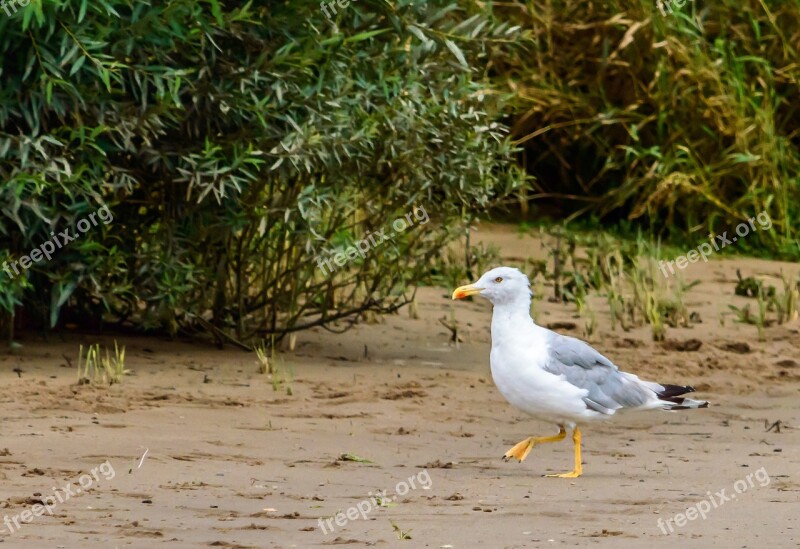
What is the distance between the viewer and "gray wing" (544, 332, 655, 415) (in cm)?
665

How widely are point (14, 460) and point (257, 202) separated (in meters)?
2.80

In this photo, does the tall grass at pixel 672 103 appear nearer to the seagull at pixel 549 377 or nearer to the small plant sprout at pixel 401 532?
the seagull at pixel 549 377

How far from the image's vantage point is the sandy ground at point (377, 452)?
5355 millimetres

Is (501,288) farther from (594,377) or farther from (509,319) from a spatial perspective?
(594,377)

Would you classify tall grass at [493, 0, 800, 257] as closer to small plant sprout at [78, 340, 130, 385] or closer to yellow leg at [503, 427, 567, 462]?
small plant sprout at [78, 340, 130, 385]

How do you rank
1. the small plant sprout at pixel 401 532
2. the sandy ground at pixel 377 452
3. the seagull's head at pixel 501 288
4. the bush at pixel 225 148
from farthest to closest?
the bush at pixel 225 148
the seagull's head at pixel 501 288
the sandy ground at pixel 377 452
the small plant sprout at pixel 401 532

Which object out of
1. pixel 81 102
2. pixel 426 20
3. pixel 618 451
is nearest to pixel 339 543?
pixel 618 451

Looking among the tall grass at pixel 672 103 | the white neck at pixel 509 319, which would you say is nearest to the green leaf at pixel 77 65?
the white neck at pixel 509 319

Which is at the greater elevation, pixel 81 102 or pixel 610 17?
pixel 610 17

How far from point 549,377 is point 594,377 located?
0.88 ft

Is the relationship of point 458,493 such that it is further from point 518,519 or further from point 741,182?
point 741,182

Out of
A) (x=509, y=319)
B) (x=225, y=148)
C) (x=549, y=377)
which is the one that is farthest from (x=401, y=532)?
(x=225, y=148)

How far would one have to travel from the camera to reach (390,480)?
6262 mm

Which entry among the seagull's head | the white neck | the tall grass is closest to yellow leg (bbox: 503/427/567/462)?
the white neck
